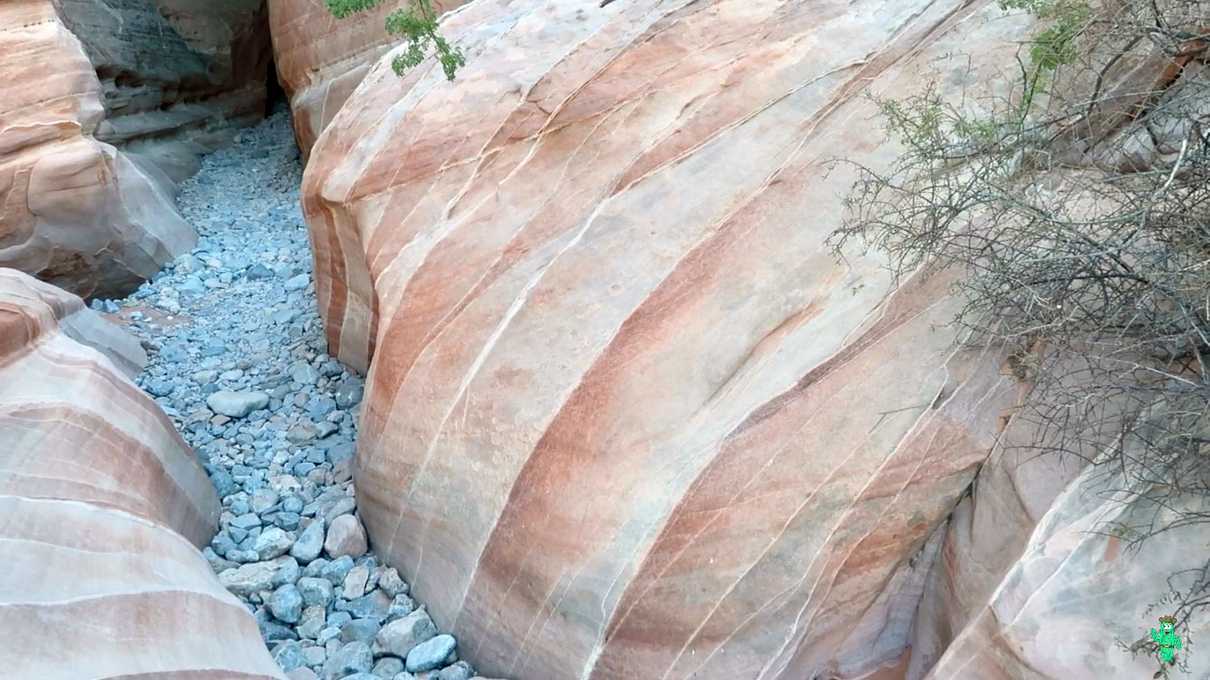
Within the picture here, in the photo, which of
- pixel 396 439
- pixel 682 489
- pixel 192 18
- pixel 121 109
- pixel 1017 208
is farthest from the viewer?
pixel 192 18

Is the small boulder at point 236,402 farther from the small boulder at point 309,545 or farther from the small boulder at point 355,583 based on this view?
the small boulder at point 355,583

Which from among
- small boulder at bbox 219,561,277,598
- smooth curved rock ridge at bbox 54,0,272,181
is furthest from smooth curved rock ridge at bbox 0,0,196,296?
small boulder at bbox 219,561,277,598

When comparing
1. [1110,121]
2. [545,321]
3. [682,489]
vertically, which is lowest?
[682,489]

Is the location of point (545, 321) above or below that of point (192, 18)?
below

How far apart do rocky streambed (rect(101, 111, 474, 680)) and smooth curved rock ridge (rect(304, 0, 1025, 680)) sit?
0.17 metres

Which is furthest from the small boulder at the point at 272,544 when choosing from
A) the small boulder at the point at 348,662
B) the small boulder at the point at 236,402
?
the small boulder at the point at 236,402

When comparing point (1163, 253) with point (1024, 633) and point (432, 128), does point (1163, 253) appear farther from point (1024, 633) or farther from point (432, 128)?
point (432, 128)

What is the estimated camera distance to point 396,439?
324 cm

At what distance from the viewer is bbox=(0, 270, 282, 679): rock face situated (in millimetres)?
2088

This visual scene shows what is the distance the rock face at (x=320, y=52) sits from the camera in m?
7.18

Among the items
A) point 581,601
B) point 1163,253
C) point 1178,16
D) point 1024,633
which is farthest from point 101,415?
point 1178,16

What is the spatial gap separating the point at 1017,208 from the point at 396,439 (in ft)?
6.69

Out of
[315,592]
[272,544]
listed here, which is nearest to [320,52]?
[272,544]

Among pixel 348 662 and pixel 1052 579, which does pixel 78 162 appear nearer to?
pixel 348 662
